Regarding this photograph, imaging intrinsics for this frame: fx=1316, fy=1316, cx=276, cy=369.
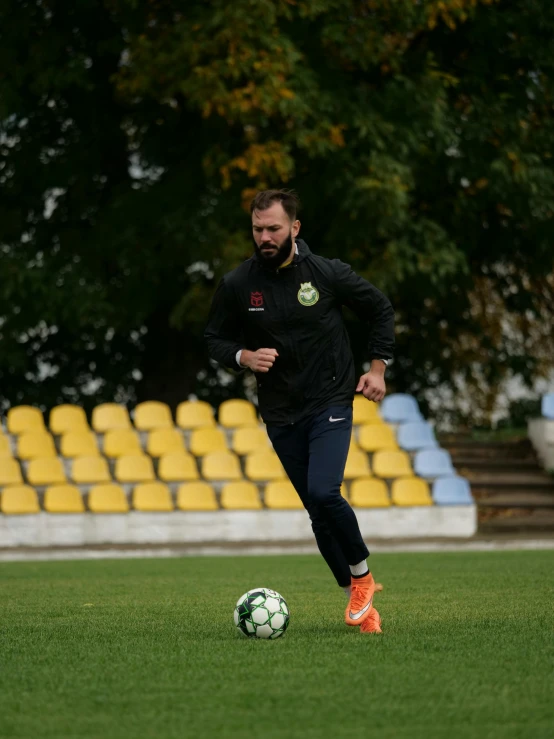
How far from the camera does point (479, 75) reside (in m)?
21.7

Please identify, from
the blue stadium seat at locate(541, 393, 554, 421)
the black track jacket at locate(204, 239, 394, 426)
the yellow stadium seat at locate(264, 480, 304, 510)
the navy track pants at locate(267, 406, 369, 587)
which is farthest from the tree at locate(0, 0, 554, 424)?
the navy track pants at locate(267, 406, 369, 587)

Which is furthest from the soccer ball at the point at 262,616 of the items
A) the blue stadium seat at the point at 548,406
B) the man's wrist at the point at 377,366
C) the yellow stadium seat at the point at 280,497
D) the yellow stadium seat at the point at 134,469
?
the blue stadium seat at the point at 548,406

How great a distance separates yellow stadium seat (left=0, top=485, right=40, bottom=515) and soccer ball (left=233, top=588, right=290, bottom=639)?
33.7 ft

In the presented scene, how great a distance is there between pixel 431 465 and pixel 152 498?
13.5 ft

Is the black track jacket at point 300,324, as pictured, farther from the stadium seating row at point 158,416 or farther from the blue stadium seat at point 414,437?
the blue stadium seat at point 414,437

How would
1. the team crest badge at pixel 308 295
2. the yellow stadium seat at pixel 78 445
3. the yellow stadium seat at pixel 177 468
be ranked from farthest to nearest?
1. the yellow stadium seat at pixel 78 445
2. the yellow stadium seat at pixel 177 468
3. the team crest badge at pixel 308 295

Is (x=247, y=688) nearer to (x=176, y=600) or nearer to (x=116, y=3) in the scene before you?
(x=176, y=600)

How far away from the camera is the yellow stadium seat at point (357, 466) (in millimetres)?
18109

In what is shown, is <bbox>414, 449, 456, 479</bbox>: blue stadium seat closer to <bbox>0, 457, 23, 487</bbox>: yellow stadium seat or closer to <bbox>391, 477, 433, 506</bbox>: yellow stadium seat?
<bbox>391, 477, 433, 506</bbox>: yellow stadium seat

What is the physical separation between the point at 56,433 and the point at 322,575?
809 cm

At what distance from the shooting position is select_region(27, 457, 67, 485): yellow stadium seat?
1727cm

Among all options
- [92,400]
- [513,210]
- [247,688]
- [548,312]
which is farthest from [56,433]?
[247,688]

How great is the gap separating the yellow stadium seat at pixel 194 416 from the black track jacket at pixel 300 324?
12.1 m

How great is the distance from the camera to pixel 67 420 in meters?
18.9
